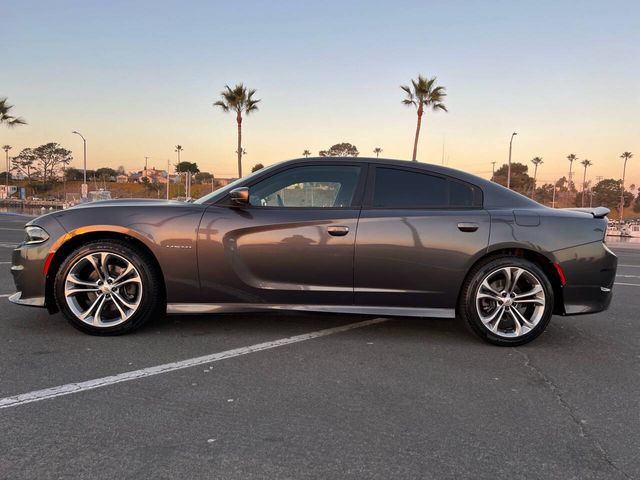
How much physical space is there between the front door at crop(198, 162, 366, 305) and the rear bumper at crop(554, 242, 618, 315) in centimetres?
177

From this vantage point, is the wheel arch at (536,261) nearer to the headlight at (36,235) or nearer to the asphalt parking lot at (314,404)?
the asphalt parking lot at (314,404)

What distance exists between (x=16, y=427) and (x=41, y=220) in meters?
2.04

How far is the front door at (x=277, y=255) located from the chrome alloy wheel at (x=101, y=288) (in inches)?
24.1

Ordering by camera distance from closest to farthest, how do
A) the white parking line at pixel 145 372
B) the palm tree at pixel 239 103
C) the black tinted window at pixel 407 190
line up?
the white parking line at pixel 145 372
the black tinted window at pixel 407 190
the palm tree at pixel 239 103

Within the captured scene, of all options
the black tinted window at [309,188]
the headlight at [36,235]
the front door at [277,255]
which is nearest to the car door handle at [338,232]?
the front door at [277,255]

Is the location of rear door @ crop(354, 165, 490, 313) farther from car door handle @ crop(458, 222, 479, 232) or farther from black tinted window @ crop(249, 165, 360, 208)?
black tinted window @ crop(249, 165, 360, 208)

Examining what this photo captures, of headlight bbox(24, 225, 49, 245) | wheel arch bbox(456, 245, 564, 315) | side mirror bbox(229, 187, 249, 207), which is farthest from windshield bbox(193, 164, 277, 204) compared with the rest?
wheel arch bbox(456, 245, 564, 315)

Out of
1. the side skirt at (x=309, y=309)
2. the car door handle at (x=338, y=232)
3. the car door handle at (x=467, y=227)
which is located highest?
the car door handle at (x=467, y=227)

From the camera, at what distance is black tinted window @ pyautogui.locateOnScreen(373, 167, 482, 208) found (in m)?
4.04

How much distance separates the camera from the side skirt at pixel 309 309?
3926 mm

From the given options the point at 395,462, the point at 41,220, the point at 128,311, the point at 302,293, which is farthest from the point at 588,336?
the point at 41,220

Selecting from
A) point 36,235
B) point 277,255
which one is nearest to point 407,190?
point 277,255

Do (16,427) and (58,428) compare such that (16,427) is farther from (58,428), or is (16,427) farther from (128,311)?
(128,311)

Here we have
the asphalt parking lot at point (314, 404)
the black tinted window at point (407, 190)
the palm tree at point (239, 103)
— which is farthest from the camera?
the palm tree at point (239, 103)
